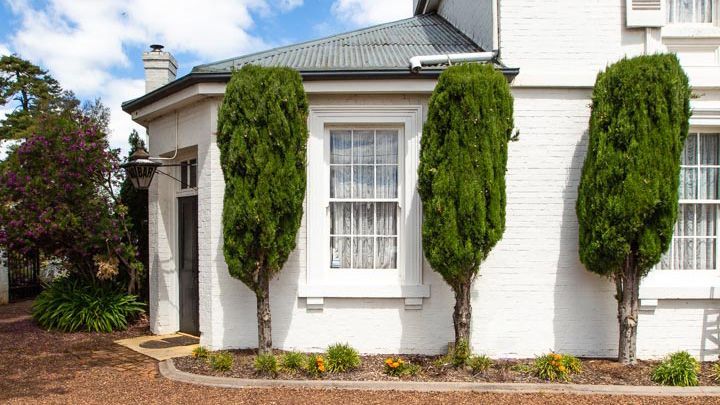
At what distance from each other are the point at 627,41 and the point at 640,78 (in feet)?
3.93

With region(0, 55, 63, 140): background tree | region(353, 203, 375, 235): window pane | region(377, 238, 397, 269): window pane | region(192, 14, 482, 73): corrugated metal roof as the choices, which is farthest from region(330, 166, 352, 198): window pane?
region(0, 55, 63, 140): background tree

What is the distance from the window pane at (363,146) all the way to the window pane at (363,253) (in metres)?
1.08

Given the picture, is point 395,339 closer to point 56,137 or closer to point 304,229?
point 304,229

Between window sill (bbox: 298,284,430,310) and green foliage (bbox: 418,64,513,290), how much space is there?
30.9 inches

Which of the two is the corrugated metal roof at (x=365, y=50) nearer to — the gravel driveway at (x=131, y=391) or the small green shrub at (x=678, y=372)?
the gravel driveway at (x=131, y=391)

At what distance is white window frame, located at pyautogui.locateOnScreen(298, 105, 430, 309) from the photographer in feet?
21.7

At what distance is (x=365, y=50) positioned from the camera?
7.66 m

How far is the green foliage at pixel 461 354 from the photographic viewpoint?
598 cm

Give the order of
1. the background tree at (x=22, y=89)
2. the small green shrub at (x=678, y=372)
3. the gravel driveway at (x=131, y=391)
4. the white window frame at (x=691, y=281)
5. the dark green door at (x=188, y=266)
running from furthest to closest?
the background tree at (x=22, y=89), the dark green door at (x=188, y=266), the white window frame at (x=691, y=281), the small green shrub at (x=678, y=372), the gravel driveway at (x=131, y=391)

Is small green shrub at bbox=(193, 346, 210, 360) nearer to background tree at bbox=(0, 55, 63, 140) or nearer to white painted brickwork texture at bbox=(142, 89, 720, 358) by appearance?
white painted brickwork texture at bbox=(142, 89, 720, 358)

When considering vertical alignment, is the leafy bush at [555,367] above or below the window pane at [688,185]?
below

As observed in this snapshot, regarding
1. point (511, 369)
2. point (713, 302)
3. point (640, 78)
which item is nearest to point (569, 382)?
point (511, 369)

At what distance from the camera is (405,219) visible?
671 cm

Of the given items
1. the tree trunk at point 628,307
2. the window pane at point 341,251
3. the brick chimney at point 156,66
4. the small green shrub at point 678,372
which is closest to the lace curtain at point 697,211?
the tree trunk at point 628,307
